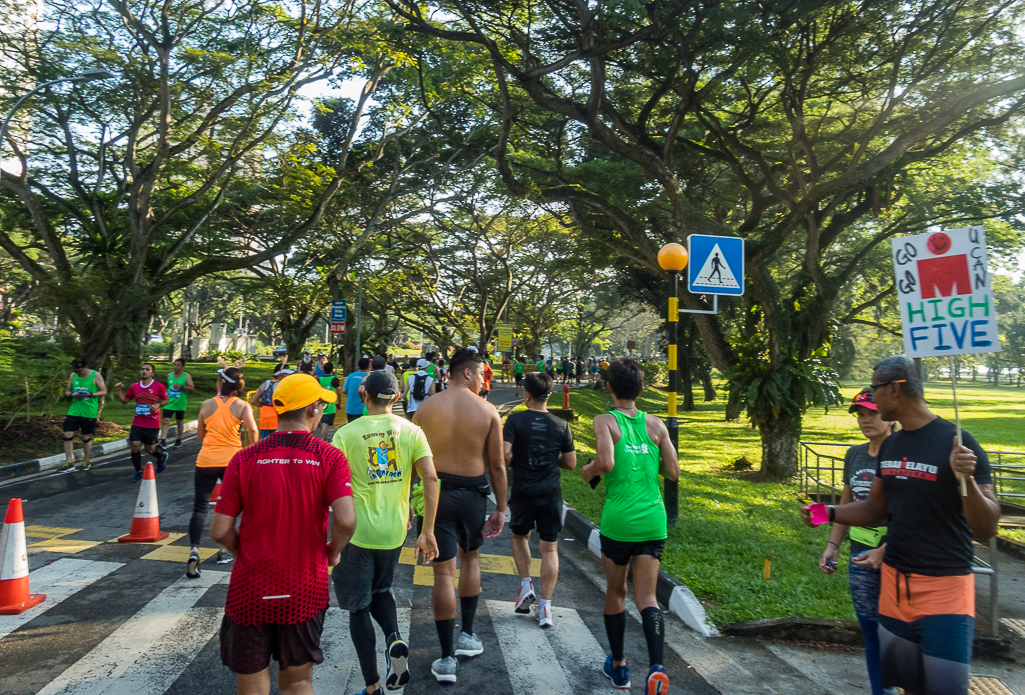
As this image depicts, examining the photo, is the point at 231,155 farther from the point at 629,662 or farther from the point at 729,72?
the point at 629,662

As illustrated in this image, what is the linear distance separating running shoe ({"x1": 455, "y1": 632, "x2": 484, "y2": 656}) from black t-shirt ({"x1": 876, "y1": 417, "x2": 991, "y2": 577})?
2546 millimetres

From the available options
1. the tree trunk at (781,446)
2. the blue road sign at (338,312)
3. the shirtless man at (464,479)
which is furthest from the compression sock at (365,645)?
the blue road sign at (338,312)

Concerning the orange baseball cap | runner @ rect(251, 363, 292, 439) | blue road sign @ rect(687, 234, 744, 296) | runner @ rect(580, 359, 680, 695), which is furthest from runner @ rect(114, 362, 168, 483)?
runner @ rect(580, 359, 680, 695)

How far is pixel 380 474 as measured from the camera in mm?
3826

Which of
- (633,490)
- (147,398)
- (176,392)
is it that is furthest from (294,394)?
(176,392)

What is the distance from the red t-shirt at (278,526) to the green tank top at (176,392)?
9578 mm

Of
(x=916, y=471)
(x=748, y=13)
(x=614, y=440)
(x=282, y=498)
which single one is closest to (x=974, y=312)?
(x=916, y=471)

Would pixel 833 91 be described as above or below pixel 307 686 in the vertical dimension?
A: above

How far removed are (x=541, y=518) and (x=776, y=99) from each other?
1286 centimetres

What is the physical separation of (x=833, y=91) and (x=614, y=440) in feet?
38.2

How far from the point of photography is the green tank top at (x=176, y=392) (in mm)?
11680

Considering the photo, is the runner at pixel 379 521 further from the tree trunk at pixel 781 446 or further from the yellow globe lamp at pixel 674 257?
the tree trunk at pixel 781 446

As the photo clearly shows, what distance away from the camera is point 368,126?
83.0 feet

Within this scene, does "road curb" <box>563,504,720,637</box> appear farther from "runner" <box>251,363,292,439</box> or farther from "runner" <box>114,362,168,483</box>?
"runner" <box>114,362,168,483</box>
